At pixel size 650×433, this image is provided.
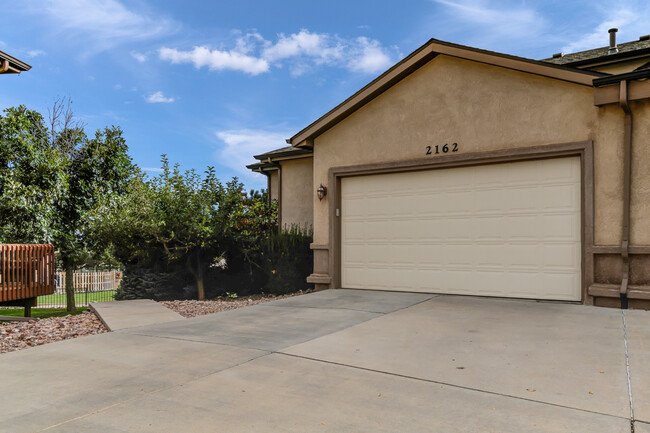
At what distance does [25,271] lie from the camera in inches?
358

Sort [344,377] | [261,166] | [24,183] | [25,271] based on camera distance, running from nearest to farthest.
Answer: [344,377], [25,271], [24,183], [261,166]

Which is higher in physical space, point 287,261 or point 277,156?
point 277,156

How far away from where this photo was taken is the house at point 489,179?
23.8ft

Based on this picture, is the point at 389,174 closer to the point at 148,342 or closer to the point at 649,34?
the point at 148,342

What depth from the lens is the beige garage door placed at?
783cm

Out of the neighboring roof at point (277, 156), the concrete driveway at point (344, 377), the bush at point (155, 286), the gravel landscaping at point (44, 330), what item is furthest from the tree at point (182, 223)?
the concrete driveway at point (344, 377)

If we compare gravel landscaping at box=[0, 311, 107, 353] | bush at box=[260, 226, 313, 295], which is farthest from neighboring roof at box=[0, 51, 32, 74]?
bush at box=[260, 226, 313, 295]

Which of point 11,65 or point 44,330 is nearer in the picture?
point 44,330

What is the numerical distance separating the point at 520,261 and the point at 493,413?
18.2 feet

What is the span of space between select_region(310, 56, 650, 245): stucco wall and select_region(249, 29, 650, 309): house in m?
0.02

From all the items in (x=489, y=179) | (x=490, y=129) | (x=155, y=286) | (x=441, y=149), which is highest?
(x=490, y=129)

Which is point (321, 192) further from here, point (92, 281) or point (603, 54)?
point (92, 281)

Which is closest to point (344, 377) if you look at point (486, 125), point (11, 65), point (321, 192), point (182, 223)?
point (486, 125)

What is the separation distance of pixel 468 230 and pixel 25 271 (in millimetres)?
8905
